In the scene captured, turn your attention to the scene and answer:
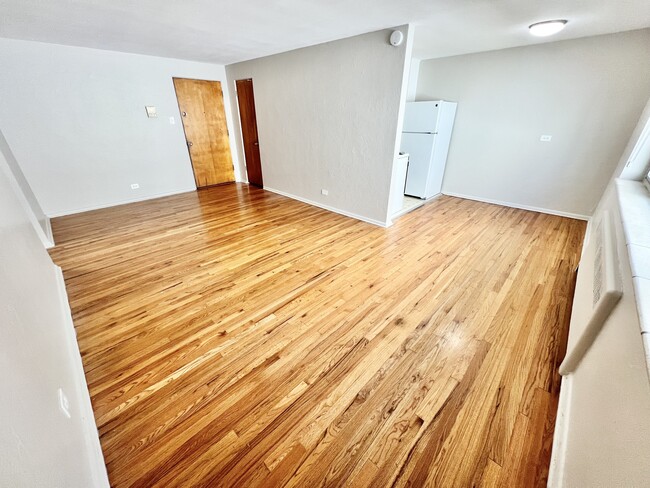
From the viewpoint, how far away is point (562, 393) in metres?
1.42

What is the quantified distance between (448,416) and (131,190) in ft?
18.4

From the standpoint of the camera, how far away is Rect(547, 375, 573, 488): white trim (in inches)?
42.8

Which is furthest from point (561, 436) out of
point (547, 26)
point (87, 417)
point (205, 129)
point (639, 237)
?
point (205, 129)

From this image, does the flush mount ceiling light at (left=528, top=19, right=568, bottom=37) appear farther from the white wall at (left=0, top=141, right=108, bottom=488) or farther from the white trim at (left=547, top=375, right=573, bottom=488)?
the white wall at (left=0, top=141, right=108, bottom=488)

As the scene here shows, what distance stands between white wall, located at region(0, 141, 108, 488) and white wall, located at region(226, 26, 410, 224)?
3379 millimetres

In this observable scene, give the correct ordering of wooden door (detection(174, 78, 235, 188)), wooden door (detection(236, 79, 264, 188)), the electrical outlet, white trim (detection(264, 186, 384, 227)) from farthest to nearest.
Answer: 1. wooden door (detection(236, 79, 264, 188))
2. wooden door (detection(174, 78, 235, 188))
3. white trim (detection(264, 186, 384, 227))
4. the electrical outlet

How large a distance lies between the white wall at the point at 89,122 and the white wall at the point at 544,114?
4953mm

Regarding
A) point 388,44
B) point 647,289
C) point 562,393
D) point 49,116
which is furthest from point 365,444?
point 49,116

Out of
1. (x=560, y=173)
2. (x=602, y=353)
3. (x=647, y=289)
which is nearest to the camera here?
(x=647, y=289)

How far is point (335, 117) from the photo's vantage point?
377 centimetres

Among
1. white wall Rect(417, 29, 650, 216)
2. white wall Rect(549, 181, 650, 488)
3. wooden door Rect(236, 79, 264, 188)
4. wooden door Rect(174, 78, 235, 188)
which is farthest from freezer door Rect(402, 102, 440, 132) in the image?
wooden door Rect(174, 78, 235, 188)

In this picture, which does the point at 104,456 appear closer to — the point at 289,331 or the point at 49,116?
the point at 289,331

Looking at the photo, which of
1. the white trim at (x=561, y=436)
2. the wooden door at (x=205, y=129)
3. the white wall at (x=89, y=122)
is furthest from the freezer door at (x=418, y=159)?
the white wall at (x=89, y=122)

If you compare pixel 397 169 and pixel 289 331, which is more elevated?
pixel 397 169
